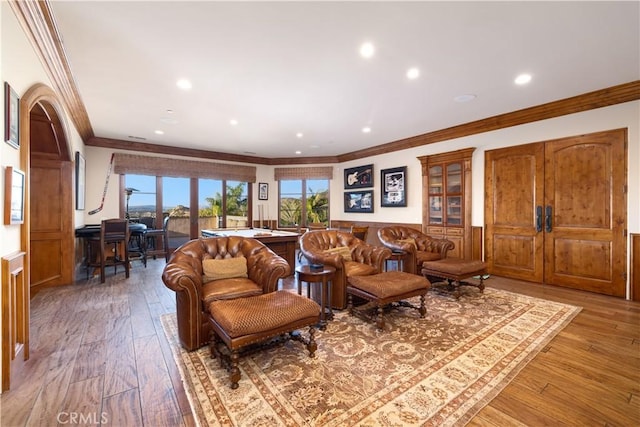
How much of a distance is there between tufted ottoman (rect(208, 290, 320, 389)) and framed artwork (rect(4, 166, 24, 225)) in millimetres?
1518

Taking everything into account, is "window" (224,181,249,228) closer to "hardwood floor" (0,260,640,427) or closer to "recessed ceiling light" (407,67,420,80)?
"hardwood floor" (0,260,640,427)

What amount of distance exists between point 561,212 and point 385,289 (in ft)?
11.3

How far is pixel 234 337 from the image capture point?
1928mm

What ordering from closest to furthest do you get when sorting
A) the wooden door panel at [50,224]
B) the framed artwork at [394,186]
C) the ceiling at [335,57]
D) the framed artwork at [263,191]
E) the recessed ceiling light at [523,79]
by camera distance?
the ceiling at [335,57]
the recessed ceiling light at [523,79]
the wooden door panel at [50,224]
the framed artwork at [394,186]
the framed artwork at [263,191]

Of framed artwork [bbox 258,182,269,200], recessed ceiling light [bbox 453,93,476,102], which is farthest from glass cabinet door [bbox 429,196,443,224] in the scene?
framed artwork [bbox 258,182,269,200]

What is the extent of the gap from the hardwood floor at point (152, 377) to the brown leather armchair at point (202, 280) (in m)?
0.30

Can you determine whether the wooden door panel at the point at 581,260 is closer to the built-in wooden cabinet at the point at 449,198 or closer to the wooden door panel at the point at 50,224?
the built-in wooden cabinet at the point at 449,198

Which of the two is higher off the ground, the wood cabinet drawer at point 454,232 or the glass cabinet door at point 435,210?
the glass cabinet door at point 435,210

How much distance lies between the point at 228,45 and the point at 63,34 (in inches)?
57.4

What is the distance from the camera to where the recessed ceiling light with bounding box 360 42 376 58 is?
2.68 meters

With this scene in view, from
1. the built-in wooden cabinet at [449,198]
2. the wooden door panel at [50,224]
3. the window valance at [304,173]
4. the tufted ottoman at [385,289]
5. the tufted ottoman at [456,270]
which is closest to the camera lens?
the tufted ottoman at [385,289]

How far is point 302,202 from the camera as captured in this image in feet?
27.9

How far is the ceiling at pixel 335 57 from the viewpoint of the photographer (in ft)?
7.38

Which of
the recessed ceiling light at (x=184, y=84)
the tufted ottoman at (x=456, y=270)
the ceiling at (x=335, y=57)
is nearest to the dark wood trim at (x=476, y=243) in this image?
the tufted ottoman at (x=456, y=270)
